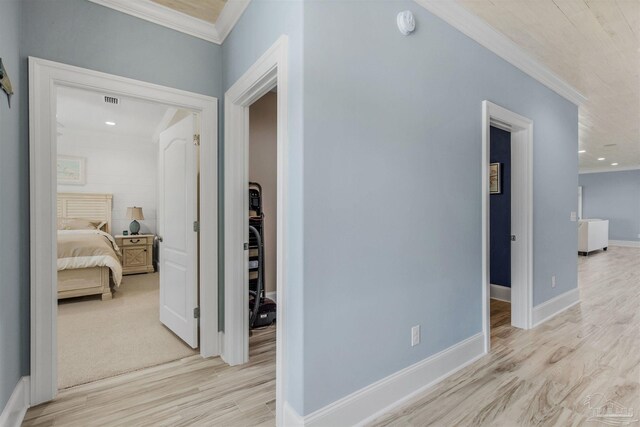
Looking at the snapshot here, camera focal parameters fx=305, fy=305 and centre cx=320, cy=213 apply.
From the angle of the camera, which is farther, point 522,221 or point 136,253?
point 136,253

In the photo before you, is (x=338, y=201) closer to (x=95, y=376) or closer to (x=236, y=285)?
(x=236, y=285)

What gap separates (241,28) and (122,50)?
0.82 metres

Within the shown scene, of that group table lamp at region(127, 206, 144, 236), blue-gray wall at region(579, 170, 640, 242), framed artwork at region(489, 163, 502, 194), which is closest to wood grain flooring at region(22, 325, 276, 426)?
framed artwork at region(489, 163, 502, 194)

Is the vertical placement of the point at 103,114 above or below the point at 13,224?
above

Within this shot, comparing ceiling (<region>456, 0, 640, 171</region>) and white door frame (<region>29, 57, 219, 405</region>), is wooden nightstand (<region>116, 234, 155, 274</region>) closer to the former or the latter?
white door frame (<region>29, 57, 219, 405</region>)

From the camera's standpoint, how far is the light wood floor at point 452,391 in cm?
173

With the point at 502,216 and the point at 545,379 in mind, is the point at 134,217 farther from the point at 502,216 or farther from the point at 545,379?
the point at 545,379

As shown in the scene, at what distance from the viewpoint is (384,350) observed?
70.9 inches

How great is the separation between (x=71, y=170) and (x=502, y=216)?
7.09 meters

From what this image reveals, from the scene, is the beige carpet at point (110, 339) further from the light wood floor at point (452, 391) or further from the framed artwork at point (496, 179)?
the framed artwork at point (496, 179)

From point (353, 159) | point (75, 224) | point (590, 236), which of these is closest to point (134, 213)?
point (75, 224)

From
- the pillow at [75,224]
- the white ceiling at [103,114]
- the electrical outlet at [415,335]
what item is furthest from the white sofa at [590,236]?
the pillow at [75,224]

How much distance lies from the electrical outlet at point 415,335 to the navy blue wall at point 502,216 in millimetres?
2637

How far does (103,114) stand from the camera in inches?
188
